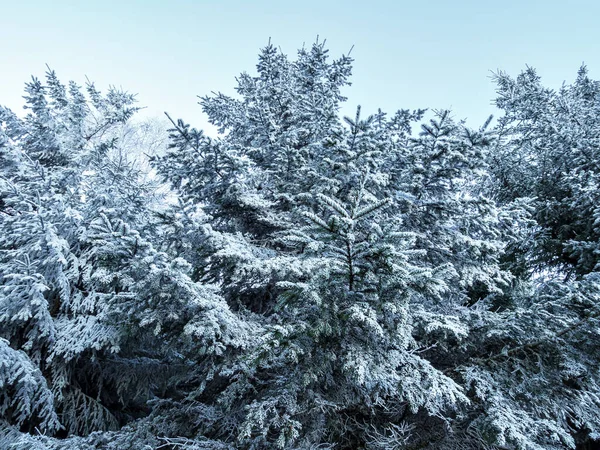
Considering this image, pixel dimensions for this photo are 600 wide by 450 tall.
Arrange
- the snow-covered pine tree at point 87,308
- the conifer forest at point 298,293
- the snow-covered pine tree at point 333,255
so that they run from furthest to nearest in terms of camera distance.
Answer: the snow-covered pine tree at point 87,308, the conifer forest at point 298,293, the snow-covered pine tree at point 333,255

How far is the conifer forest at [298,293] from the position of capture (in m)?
2.07

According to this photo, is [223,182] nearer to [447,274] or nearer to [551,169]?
[447,274]

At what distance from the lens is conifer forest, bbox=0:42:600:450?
2.07 meters

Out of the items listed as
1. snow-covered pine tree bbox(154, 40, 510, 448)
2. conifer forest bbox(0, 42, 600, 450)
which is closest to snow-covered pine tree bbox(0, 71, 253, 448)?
conifer forest bbox(0, 42, 600, 450)

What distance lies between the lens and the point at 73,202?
4254 millimetres

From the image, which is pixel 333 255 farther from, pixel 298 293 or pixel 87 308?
pixel 87 308

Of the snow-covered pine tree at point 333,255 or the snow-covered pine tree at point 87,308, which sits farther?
the snow-covered pine tree at point 87,308

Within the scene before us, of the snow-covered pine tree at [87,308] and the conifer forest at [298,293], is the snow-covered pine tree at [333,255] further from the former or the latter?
the snow-covered pine tree at [87,308]

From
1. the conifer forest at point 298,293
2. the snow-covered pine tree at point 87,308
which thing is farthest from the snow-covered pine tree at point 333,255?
the snow-covered pine tree at point 87,308

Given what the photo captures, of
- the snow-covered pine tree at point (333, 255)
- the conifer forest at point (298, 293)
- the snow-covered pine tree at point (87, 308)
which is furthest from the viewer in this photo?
the snow-covered pine tree at point (87, 308)

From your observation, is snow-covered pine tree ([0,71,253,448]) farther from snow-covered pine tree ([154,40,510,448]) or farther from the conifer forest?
snow-covered pine tree ([154,40,510,448])

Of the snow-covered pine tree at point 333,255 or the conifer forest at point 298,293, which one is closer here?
the snow-covered pine tree at point 333,255

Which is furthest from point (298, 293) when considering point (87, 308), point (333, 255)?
point (87, 308)

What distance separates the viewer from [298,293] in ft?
6.36
